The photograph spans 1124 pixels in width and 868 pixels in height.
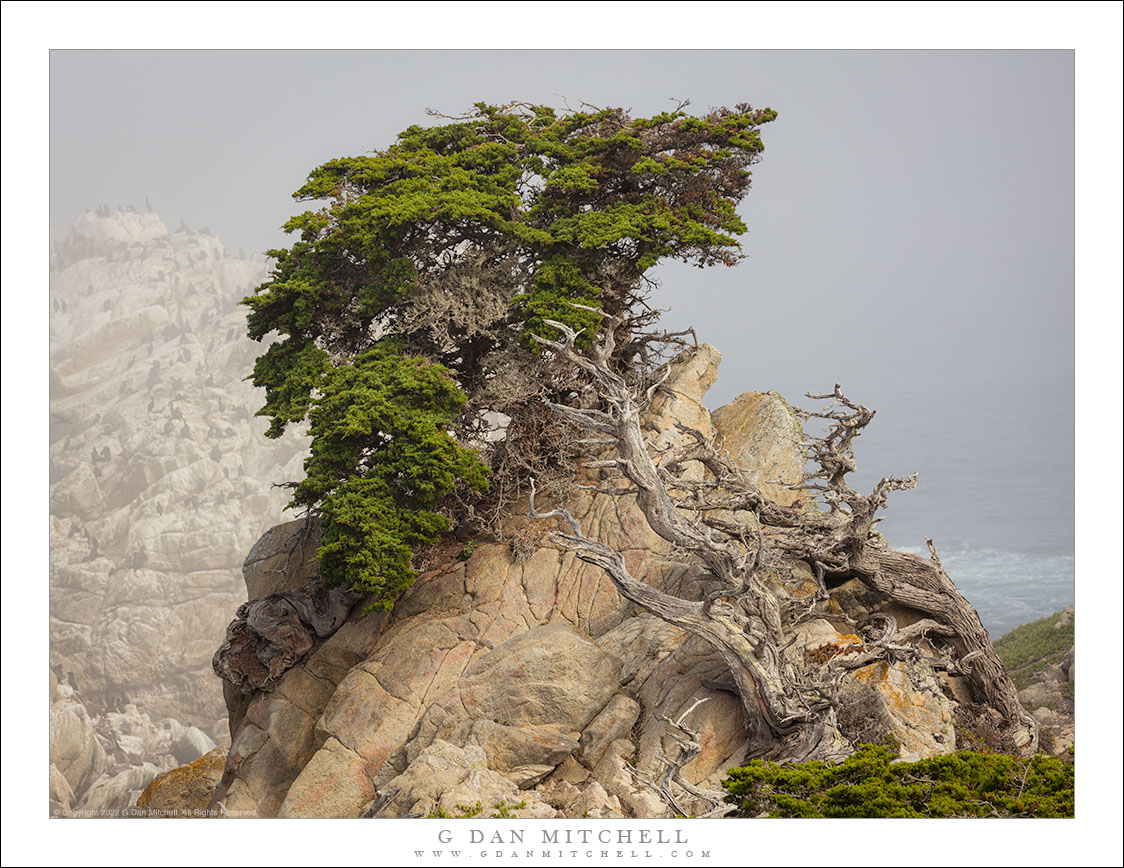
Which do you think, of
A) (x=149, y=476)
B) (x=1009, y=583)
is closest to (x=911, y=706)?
(x=1009, y=583)

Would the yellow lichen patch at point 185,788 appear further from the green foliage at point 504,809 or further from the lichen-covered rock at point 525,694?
the green foliage at point 504,809

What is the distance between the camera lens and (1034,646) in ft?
84.6

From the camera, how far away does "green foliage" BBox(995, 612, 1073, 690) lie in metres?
24.0

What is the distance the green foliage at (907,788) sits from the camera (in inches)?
433

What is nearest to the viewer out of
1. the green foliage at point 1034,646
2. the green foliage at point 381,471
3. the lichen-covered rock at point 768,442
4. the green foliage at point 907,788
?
the green foliage at point 907,788

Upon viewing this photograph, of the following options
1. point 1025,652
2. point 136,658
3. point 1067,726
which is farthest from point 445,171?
point 136,658

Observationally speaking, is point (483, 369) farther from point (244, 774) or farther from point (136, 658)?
point (136, 658)

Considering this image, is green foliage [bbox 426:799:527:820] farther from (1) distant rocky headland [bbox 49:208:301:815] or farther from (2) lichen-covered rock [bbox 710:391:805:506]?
(1) distant rocky headland [bbox 49:208:301:815]

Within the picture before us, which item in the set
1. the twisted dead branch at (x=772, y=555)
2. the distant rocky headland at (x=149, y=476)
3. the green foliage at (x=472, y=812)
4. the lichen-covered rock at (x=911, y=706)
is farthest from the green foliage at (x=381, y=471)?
the distant rocky headland at (x=149, y=476)

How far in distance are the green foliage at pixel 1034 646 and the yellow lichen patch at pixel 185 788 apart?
16.9 metres

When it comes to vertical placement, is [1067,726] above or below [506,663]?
below

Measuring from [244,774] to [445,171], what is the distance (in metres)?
10.4

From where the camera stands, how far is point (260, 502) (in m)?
51.8

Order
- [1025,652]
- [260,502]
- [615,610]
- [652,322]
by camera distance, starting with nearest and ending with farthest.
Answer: [615,610], [652,322], [1025,652], [260,502]
